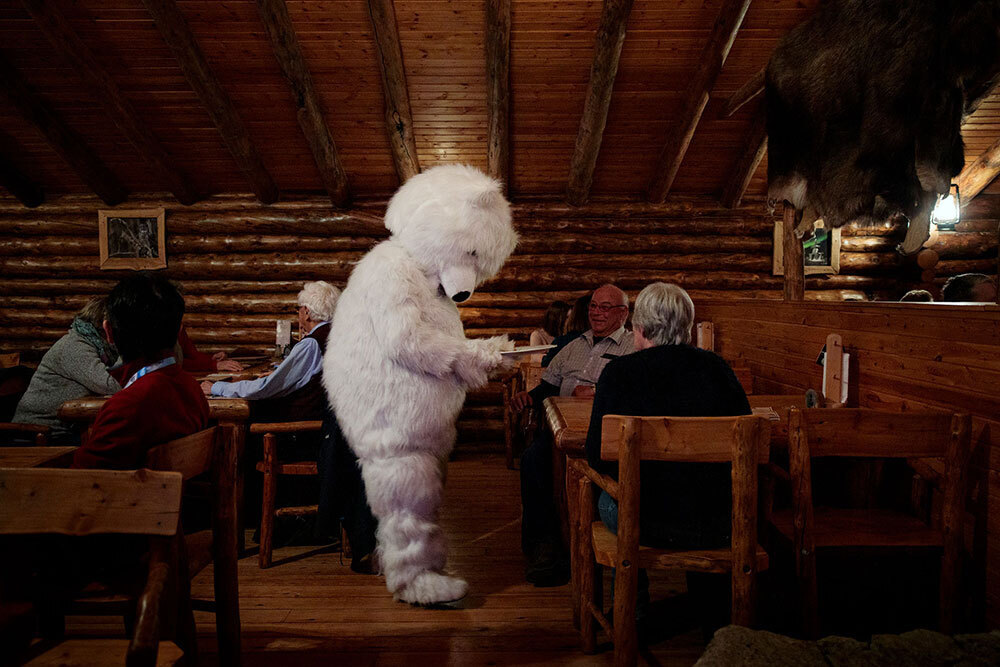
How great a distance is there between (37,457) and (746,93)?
18.7 feet

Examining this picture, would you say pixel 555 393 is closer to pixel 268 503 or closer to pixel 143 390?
pixel 268 503

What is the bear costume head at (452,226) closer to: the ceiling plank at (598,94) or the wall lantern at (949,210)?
the ceiling plank at (598,94)

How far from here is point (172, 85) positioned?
21.1 feet

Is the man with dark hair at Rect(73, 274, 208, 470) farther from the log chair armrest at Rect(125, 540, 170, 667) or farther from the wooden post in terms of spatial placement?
the wooden post

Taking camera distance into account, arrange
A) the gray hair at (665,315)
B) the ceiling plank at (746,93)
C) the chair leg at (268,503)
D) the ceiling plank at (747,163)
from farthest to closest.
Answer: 1. the ceiling plank at (747,163)
2. the ceiling plank at (746,93)
3. the chair leg at (268,503)
4. the gray hair at (665,315)

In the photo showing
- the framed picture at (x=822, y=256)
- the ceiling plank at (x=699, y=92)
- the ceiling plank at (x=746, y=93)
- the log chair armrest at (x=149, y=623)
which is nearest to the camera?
the log chair armrest at (x=149, y=623)

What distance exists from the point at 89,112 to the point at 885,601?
315 inches

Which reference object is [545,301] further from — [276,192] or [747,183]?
[276,192]

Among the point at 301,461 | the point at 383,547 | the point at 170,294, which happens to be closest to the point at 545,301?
the point at 301,461

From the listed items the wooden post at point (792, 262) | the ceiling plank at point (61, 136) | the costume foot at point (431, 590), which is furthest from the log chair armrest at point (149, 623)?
the ceiling plank at point (61, 136)

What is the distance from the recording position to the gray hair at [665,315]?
2.71m

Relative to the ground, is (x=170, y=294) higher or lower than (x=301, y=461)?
higher

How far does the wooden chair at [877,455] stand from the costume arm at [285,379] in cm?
281

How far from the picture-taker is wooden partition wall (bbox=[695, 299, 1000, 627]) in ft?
8.30
